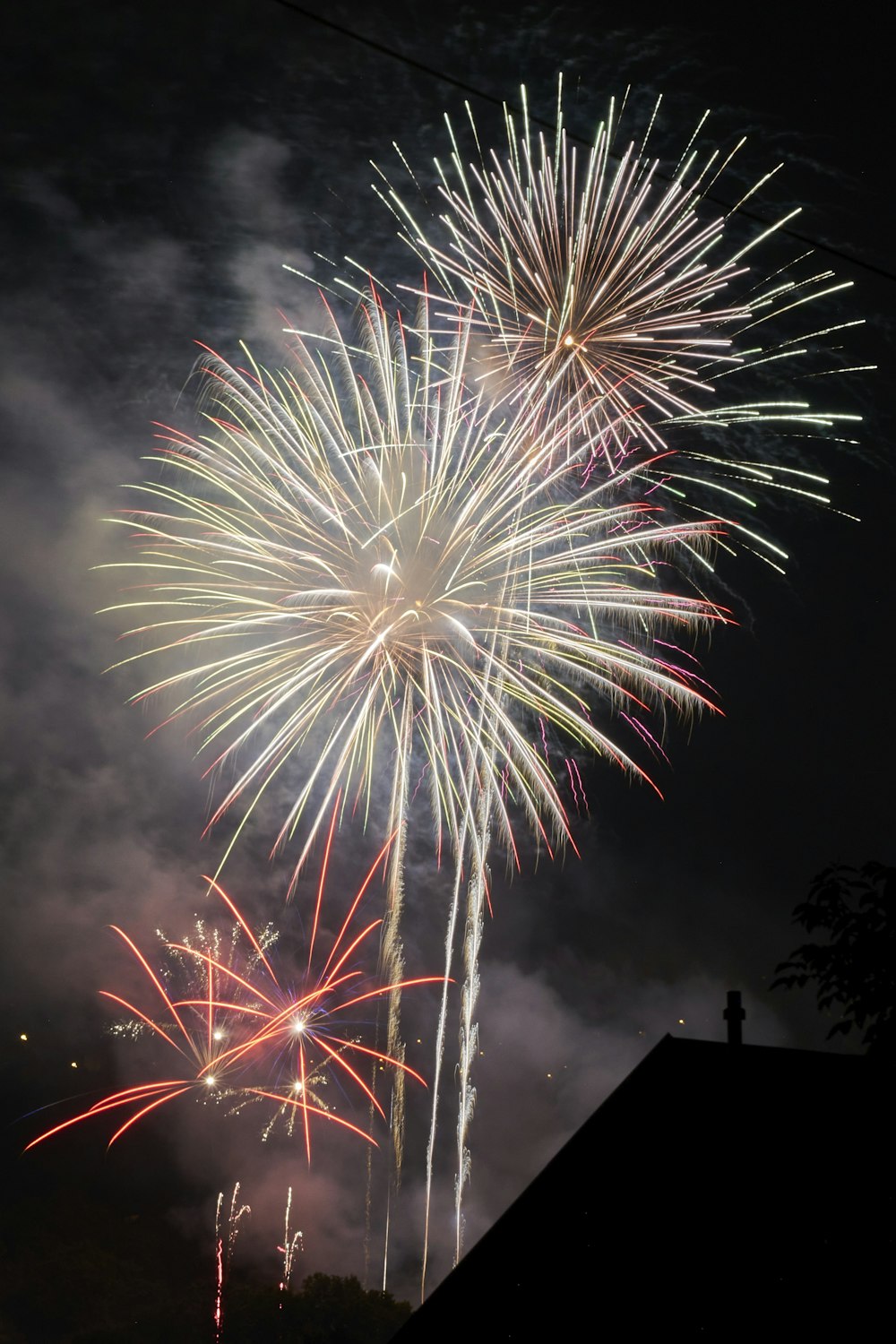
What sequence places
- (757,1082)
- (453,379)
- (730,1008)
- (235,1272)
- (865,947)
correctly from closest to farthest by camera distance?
(865,947), (757,1082), (730,1008), (453,379), (235,1272)

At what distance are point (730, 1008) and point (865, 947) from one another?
229 centimetres

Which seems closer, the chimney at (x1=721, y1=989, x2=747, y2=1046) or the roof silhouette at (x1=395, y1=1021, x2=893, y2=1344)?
the roof silhouette at (x1=395, y1=1021, x2=893, y2=1344)

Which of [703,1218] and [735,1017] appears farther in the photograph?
[735,1017]

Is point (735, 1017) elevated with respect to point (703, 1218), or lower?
elevated

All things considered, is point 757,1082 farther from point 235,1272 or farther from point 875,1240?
point 235,1272

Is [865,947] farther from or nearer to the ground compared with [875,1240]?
farther from the ground

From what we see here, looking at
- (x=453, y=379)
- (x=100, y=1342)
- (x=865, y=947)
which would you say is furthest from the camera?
(x=100, y=1342)

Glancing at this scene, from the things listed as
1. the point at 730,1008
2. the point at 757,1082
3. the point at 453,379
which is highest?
the point at 453,379

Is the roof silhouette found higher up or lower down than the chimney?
lower down

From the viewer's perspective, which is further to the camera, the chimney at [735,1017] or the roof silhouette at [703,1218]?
the chimney at [735,1017]

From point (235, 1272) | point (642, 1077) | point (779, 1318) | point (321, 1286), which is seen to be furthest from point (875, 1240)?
point (235, 1272)

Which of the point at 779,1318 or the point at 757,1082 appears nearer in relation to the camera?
the point at 779,1318

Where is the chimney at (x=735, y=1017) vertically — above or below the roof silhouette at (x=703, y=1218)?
above

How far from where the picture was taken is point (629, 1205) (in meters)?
9.77
